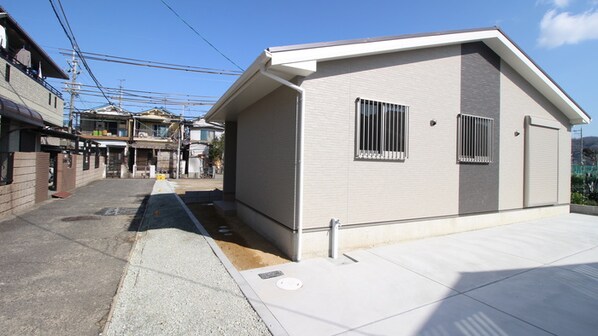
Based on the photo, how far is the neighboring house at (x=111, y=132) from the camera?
27.0 metres

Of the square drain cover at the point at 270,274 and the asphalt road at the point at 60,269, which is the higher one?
the square drain cover at the point at 270,274

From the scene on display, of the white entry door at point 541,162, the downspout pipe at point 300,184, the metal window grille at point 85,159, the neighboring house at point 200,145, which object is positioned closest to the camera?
the downspout pipe at point 300,184

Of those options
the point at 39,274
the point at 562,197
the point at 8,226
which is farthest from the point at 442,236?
the point at 8,226

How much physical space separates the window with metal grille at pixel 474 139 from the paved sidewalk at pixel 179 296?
607cm

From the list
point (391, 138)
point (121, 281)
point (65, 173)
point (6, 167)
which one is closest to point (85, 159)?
point (65, 173)

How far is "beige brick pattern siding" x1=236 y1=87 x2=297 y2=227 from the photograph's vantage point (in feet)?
17.7

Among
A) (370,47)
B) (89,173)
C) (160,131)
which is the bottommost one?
(89,173)

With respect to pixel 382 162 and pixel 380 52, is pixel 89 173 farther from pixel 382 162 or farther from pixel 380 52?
pixel 380 52

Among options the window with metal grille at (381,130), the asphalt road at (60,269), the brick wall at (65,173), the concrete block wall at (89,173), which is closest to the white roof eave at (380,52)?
the window with metal grille at (381,130)

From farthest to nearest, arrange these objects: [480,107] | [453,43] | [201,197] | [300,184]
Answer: [201,197] < [480,107] < [453,43] < [300,184]

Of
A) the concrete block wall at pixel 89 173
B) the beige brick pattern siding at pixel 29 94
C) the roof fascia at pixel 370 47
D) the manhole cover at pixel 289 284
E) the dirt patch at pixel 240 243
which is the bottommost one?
the manhole cover at pixel 289 284

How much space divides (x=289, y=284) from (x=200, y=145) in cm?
2881

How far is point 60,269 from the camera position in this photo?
182 inches

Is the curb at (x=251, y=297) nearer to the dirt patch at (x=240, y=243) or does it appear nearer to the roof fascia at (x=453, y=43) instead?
the dirt patch at (x=240, y=243)
